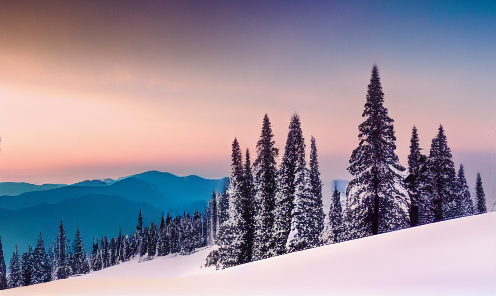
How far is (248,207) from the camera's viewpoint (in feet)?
22.4

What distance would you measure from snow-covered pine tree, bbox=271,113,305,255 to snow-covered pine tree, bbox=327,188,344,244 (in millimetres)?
990

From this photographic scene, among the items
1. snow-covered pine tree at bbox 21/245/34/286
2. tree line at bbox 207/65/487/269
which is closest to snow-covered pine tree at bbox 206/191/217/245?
tree line at bbox 207/65/487/269

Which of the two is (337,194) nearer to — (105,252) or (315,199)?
(315,199)

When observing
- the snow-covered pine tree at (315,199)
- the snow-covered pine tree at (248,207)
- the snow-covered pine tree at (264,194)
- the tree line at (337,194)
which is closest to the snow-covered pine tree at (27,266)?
the tree line at (337,194)

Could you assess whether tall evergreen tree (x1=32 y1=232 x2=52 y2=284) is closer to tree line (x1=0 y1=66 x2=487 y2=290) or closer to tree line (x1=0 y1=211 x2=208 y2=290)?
tree line (x1=0 y1=211 x2=208 y2=290)

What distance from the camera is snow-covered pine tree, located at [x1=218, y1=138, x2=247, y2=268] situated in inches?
263

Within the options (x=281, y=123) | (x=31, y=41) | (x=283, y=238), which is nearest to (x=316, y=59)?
(x=281, y=123)

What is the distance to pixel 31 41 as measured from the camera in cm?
554

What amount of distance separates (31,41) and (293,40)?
506 centimetres

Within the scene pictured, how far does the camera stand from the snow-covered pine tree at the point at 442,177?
5707 mm

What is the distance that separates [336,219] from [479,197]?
2.90 m

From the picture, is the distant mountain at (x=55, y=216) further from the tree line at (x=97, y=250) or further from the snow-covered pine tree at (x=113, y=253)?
the snow-covered pine tree at (x=113, y=253)

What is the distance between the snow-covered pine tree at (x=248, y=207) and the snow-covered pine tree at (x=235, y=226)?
0.05 meters

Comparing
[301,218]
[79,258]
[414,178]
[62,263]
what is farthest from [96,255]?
[414,178]
